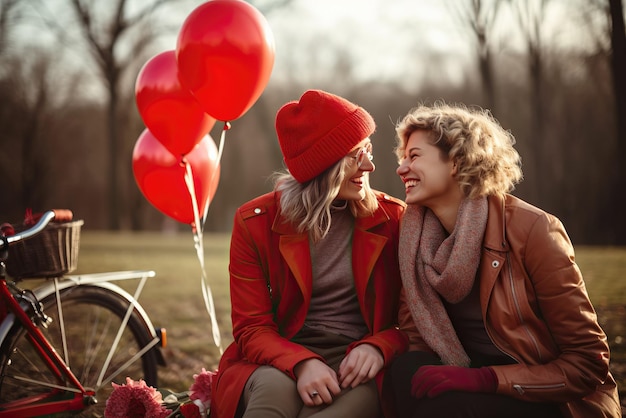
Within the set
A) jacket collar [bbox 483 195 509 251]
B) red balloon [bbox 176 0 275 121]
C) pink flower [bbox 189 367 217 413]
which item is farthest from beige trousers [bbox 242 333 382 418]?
red balloon [bbox 176 0 275 121]

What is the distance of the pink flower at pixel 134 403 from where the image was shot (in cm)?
287

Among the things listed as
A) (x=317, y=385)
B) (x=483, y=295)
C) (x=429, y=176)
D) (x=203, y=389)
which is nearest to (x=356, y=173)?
(x=429, y=176)

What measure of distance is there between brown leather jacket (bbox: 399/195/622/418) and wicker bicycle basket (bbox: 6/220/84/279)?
224cm

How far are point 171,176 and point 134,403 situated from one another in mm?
1535

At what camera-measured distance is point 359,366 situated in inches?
96.4

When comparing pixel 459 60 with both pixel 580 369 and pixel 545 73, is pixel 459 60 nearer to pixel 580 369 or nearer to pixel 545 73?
pixel 545 73

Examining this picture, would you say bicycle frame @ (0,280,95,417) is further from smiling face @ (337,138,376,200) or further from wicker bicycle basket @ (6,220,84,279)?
smiling face @ (337,138,376,200)

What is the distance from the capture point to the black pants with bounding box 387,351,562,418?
2.18 meters

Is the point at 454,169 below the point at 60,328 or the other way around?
the other way around

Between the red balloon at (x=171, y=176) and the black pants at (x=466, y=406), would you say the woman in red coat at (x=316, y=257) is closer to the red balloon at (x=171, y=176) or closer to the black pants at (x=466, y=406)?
the black pants at (x=466, y=406)

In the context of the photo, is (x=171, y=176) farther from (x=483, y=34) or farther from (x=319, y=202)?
(x=483, y=34)

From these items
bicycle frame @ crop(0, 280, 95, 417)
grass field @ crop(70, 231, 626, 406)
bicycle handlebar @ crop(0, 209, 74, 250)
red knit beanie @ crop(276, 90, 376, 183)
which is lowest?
grass field @ crop(70, 231, 626, 406)

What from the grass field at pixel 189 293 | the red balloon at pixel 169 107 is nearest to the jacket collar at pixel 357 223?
the red balloon at pixel 169 107

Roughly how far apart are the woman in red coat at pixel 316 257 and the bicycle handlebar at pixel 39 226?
110 cm
